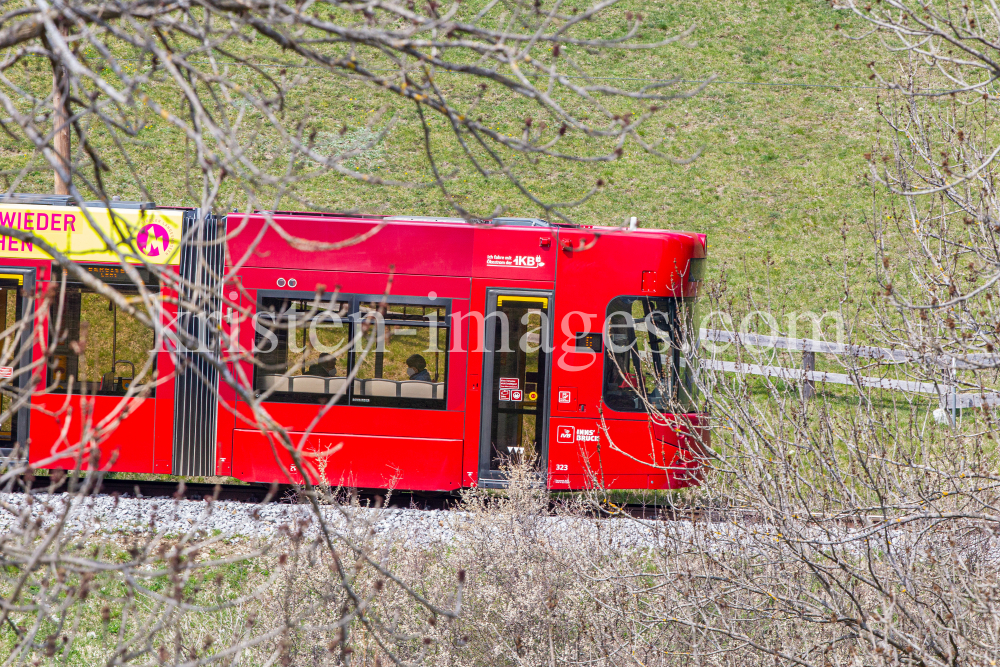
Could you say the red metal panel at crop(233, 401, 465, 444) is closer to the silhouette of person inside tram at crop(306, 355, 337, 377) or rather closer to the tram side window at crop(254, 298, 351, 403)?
the tram side window at crop(254, 298, 351, 403)

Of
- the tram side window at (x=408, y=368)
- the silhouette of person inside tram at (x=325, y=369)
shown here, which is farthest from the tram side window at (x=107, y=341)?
the tram side window at (x=408, y=368)

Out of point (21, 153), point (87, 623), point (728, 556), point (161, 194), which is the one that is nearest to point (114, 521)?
point (87, 623)

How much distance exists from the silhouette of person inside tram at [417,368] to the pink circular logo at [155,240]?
2906mm

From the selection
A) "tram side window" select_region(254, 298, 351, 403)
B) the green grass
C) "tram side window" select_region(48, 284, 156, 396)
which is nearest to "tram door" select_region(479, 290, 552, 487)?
"tram side window" select_region(254, 298, 351, 403)

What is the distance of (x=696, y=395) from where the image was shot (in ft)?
35.8

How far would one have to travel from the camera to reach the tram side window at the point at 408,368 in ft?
32.8

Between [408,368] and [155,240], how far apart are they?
311cm

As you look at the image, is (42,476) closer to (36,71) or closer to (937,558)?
(937,558)

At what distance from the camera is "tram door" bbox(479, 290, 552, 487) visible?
10016 millimetres

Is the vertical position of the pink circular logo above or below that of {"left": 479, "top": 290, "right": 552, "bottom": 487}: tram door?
above

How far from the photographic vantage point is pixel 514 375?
10.1 meters

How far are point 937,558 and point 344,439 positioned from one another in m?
6.23

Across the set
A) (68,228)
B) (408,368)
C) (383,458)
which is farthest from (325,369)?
(68,228)

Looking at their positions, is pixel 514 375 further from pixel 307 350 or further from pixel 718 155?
pixel 718 155
